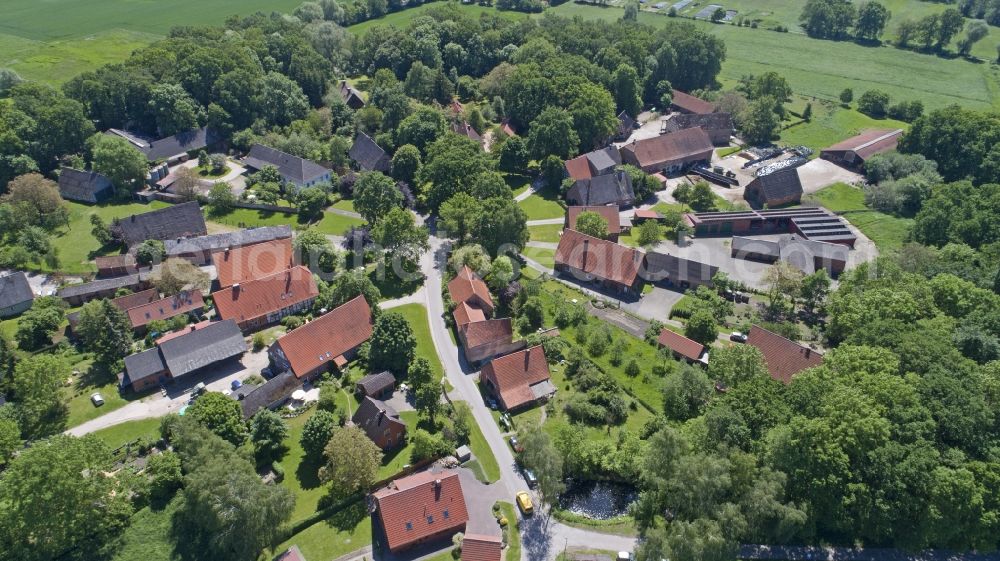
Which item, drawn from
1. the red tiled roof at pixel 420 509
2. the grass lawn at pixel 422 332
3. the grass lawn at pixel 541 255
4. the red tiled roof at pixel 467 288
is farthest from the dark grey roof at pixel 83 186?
the red tiled roof at pixel 420 509

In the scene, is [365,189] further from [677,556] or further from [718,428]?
[677,556]

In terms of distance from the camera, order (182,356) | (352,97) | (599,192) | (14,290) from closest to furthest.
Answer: (182,356), (14,290), (599,192), (352,97)

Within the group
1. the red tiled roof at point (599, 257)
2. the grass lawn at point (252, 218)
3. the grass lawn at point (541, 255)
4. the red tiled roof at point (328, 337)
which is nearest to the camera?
the red tiled roof at point (328, 337)

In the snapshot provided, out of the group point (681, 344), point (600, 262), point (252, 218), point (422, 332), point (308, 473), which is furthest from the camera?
point (252, 218)

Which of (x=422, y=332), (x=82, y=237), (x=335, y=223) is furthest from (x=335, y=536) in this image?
(x=82, y=237)

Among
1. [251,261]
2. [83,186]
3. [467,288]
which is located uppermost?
[83,186]

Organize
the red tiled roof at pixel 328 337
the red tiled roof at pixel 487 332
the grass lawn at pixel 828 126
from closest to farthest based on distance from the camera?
the red tiled roof at pixel 328 337
the red tiled roof at pixel 487 332
the grass lawn at pixel 828 126

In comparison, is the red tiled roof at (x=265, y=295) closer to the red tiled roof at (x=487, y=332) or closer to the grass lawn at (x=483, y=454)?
the red tiled roof at (x=487, y=332)

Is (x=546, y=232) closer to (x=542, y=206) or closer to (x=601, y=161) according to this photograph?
(x=542, y=206)
